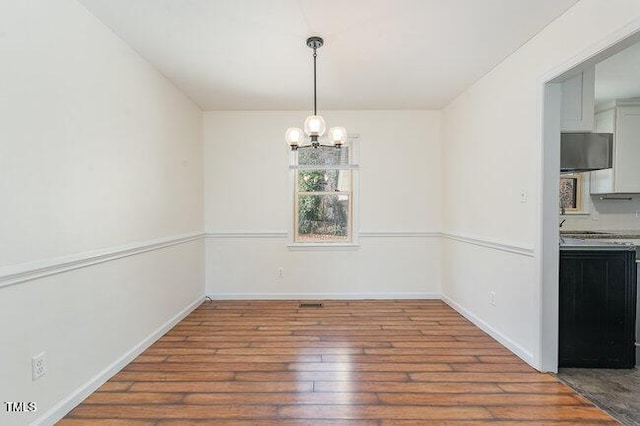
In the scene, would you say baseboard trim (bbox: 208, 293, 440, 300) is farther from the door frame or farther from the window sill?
the door frame

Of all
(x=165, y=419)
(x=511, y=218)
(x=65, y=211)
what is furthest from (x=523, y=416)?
(x=65, y=211)

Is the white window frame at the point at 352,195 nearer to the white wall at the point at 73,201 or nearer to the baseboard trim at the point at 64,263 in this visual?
the white wall at the point at 73,201

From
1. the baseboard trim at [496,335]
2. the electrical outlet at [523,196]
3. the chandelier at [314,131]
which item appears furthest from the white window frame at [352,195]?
the electrical outlet at [523,196]

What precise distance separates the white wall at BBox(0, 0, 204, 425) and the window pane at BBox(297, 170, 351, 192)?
188 cm

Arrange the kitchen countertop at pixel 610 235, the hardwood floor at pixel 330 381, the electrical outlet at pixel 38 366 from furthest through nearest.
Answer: the kitchen countertop at pixel 610 235 < the hardwood floor at pixel 330 381 < the electrical outlet at pixel 38 366

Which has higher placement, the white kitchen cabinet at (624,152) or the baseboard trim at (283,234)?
the white kitchen cabinet at (624,152)

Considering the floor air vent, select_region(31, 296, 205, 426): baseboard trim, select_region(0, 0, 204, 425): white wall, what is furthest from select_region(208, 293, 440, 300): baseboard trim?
select_region(0, 0, 204, 425): white wall

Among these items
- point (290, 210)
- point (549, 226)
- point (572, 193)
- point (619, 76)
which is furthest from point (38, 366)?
point (572, 193)

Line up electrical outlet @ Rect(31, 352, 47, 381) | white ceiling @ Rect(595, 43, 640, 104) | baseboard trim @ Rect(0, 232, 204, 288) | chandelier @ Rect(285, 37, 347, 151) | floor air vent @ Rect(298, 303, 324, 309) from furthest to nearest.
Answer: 1. floor air vent @ Rect(298, 303, 324, 309)
2. white ceiling @ Rect(595, 43, 640, 104)
3. chandelier @ Rect(285, 37, 347, 151)
4. electrical outlet @ Rect(31, 352, 47, 381)
5. baseboard trim @ Rect(0, 232, 204, 288)

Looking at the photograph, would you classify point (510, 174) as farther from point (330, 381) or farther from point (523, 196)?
point (330, 381)

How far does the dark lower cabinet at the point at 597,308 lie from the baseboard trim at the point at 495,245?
0.23m

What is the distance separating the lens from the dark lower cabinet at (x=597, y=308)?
102 inches

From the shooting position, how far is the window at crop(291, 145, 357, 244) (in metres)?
4.70

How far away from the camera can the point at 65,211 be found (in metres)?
2.06
